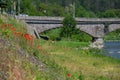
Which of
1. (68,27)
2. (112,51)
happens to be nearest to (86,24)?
(68,27)

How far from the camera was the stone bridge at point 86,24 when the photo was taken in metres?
105

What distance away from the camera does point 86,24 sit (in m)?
112

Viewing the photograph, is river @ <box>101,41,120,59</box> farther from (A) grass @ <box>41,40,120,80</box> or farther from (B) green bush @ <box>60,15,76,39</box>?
(A) grass @ <box>41,40,120,80</box>

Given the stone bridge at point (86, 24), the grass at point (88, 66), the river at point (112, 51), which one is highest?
the grass at point (88, 66)

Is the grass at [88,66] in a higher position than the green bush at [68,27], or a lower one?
higher

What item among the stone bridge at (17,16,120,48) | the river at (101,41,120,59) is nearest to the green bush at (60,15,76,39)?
the stone bridge at (17,16,120,48)

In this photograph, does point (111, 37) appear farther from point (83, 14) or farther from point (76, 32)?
point (83, 14)

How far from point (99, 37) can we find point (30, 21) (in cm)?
1919

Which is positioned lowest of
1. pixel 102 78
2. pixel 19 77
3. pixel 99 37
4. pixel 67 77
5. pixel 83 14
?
pixel 83 14

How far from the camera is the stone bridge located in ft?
343

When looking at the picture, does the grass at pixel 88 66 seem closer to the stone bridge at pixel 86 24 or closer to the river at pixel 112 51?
the river at pixel 112 51

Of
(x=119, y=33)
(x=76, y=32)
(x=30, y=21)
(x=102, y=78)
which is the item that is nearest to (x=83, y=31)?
(x=76, y=32)

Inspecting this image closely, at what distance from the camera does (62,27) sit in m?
108

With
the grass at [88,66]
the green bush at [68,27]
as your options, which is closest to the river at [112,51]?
the green bush at [68,27]
